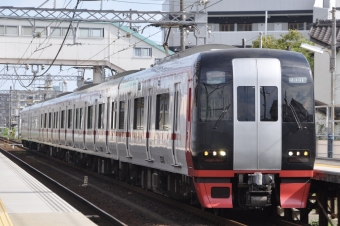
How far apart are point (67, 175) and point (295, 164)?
47.7 feet

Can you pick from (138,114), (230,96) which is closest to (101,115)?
(138,114)

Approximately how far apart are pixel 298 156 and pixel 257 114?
0.93m

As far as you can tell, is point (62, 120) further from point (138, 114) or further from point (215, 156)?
point (215, 156)

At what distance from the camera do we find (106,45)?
159ft

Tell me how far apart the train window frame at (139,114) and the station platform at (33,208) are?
245 cm

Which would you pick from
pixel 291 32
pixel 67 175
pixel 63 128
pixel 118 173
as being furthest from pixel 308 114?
pixel 291 32

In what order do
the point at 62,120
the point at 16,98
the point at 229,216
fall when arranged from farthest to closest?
the point at 16,98 → the point at 62,120 → the point at 229,216

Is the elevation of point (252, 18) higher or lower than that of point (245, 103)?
higher

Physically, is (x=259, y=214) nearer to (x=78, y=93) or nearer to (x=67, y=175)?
(x=67, y=175)

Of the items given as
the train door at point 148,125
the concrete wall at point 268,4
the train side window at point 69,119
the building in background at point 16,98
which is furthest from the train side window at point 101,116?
the concrete wall at point 268,4

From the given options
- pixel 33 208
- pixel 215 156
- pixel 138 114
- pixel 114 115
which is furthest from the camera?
pixel 114 115

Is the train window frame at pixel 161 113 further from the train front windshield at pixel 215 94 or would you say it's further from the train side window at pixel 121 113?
the train side window at pixel 121 113

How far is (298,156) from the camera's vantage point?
40.3ft

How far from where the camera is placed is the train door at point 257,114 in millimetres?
12141
